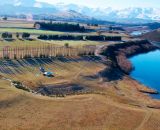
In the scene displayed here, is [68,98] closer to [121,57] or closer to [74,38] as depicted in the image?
[121,57]

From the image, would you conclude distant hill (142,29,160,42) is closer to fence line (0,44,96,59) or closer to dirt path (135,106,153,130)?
fence line (0,44,96,59)

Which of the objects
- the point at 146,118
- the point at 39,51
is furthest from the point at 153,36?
the point at 146,118

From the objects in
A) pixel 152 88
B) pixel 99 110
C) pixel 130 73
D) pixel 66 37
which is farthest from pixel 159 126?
pixel 66 37

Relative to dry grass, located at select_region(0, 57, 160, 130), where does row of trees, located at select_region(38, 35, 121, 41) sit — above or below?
above

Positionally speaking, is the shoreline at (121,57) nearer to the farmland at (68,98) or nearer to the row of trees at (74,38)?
the farmland at (68,98)

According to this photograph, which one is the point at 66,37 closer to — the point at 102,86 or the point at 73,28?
the point at 73,28

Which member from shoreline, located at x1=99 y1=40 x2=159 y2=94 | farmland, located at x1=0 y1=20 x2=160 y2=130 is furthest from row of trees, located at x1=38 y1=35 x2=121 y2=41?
farmland, located at x1=0 y1=20 x2=160 y2=130
